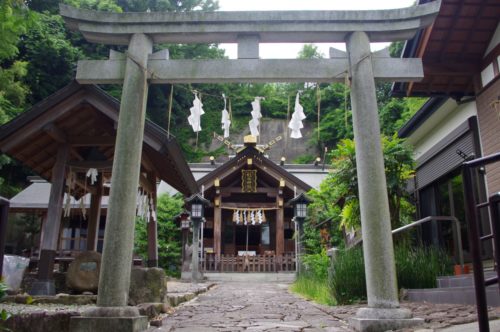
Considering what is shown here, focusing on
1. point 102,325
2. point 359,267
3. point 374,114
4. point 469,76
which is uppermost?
point 469,76

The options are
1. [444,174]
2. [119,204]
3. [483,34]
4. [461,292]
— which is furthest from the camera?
[444,174]

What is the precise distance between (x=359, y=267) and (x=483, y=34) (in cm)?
567

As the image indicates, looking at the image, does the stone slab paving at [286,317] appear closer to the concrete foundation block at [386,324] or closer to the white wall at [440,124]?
the concrete foundation block at [386,324]

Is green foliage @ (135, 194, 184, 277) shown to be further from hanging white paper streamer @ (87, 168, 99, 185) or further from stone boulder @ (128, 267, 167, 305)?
stone boulder @ (128, 267, 167, 305)

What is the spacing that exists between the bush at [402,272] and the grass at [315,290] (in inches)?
16.2

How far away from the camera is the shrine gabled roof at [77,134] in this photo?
8820mm

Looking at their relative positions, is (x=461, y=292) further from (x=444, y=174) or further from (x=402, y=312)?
(x=444, y=174)

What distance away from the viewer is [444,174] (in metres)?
11.7

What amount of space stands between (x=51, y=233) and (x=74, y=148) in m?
2.20

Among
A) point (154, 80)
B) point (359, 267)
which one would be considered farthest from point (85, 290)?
point (359, 267)

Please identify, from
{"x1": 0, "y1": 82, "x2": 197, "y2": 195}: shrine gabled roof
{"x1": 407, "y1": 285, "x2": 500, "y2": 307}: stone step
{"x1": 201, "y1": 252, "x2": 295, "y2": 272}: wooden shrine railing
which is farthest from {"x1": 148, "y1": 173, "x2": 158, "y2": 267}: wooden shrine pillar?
{"x1": 201, "y1": 252, "x2": 295, "y2": 272}: wooden shrine railing

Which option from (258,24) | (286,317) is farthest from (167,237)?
(258,24)

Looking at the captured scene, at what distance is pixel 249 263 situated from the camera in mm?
20562

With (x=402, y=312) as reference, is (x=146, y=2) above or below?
above
